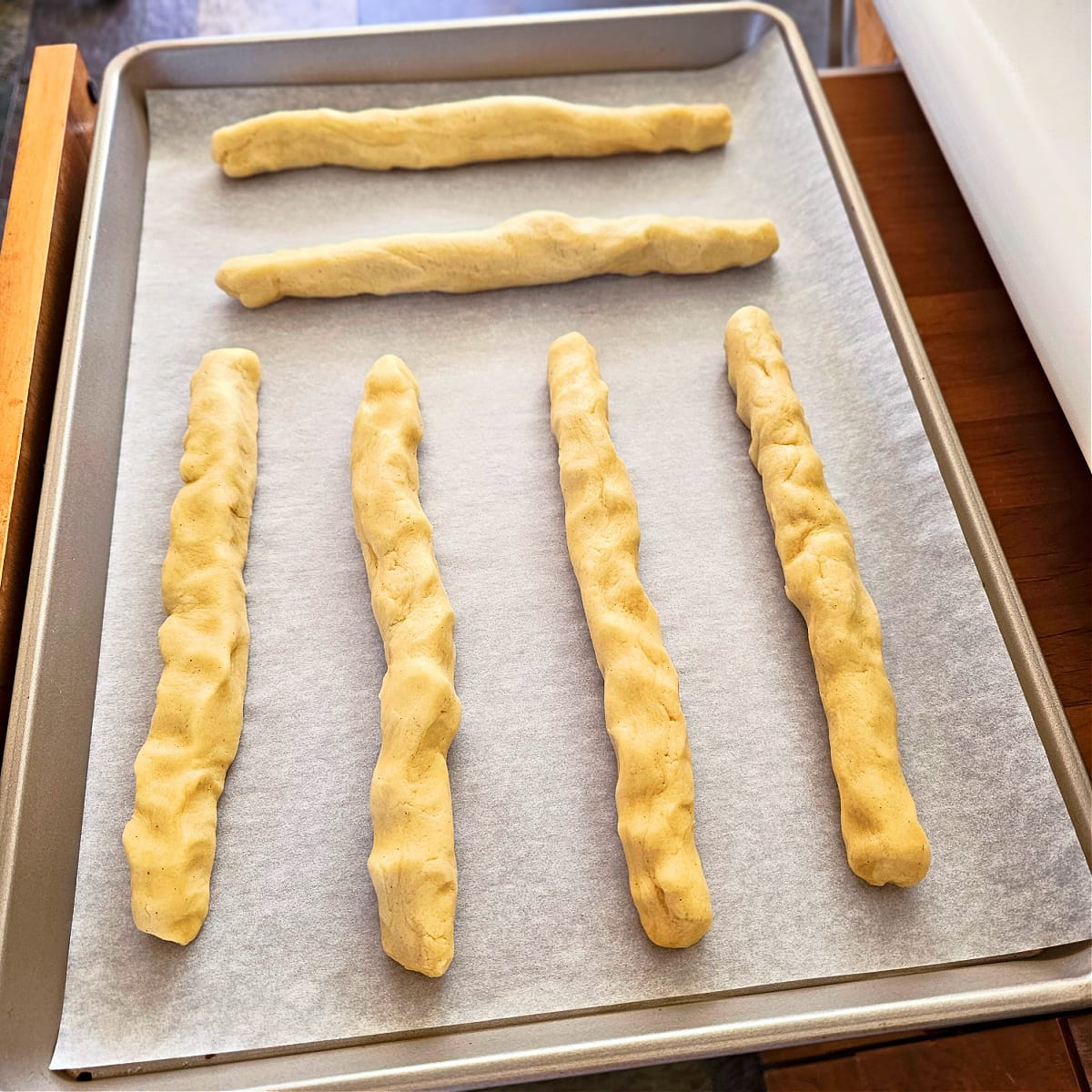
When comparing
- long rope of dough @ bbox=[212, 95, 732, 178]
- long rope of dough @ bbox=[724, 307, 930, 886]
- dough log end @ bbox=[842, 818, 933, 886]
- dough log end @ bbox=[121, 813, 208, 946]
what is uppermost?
long rope of dough @ bbox=[212, 95, 732, 178]

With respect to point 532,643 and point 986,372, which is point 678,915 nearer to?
point 532,643

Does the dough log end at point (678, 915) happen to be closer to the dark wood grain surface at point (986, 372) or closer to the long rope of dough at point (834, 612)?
the long rope of dough at point (834, 612)

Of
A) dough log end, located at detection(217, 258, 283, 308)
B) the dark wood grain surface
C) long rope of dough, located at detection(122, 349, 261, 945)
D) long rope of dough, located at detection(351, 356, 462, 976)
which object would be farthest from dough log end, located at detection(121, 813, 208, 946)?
the dark wood grain surface

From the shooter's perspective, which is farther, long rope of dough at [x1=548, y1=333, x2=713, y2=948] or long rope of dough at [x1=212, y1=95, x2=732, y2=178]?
long rope of dough at [x1=212, y1=95, x2=732, y2=178]

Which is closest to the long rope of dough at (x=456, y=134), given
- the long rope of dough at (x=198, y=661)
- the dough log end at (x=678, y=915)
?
the long rope of dough at (x=198, y=661)

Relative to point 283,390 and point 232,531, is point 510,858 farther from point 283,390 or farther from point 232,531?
point 283,390

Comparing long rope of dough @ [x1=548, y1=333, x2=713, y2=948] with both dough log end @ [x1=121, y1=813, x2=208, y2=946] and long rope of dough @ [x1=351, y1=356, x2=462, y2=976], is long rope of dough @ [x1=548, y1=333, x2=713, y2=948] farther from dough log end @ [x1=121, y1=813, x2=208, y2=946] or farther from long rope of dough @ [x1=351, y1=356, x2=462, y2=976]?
dough log end @ [x1=121, y1=813, x2=208, y2=946]
